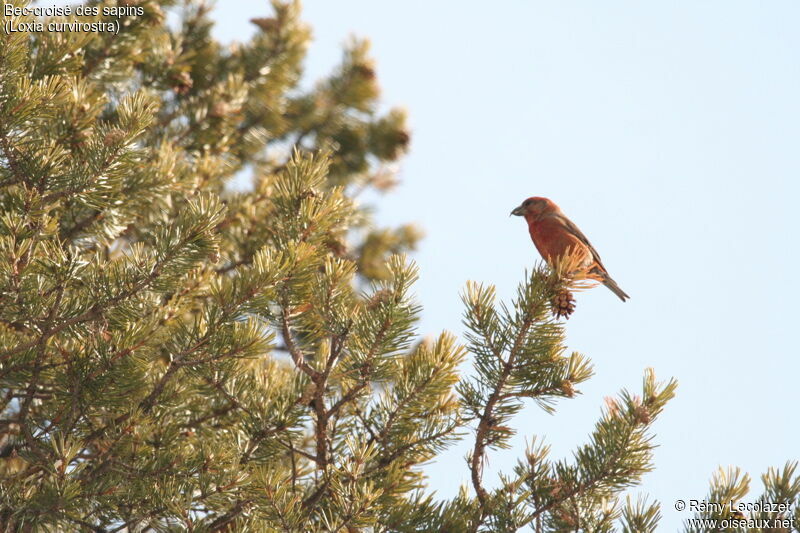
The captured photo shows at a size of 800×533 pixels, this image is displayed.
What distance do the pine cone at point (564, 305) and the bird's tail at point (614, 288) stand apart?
7.84 feet

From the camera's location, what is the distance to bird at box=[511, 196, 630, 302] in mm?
4840

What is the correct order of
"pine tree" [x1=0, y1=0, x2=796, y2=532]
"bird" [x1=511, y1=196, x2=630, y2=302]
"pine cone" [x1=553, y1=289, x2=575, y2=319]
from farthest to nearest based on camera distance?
1. "bird" [x1=511, y1=196, x2=630, y2=302]
2. "pine cone" [x1=553, y1=289, x2=575, y2=319]
3. "pine tree" [x1=0, y1=0, x2=796, y2=532]

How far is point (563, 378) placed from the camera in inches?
120

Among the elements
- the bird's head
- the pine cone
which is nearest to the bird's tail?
the bird's head

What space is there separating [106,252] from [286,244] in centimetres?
152

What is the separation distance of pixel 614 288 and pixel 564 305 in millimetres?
2491

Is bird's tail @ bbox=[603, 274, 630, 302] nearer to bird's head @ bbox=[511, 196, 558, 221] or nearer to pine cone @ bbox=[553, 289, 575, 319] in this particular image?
bird's head @ bbox=[511, 196, 558, 221]

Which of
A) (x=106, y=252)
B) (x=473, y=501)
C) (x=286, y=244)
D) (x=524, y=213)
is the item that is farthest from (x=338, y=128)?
(x=473, y=501)

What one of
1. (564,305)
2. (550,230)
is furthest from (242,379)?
(550,230)

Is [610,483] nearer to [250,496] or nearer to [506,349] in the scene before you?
[506,349]

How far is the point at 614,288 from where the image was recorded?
18.1ft

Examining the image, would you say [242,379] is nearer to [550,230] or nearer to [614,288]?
[550,230]

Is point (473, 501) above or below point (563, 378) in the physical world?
below

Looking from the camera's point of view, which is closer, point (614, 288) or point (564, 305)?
point (564, 305)
